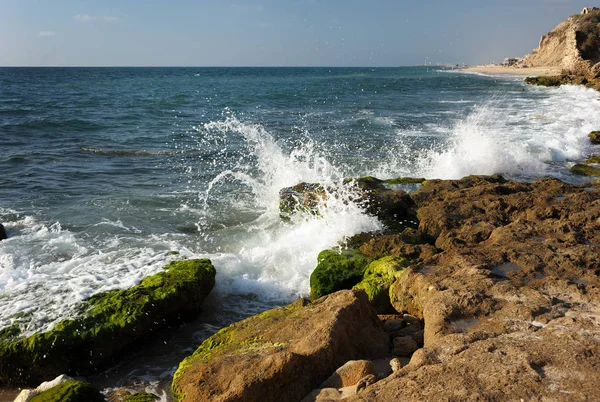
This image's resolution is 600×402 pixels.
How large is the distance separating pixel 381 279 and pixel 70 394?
3.23 m

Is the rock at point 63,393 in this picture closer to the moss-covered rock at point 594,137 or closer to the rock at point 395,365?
the rock at point 395,365

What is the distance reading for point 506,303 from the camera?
4094 millimetres

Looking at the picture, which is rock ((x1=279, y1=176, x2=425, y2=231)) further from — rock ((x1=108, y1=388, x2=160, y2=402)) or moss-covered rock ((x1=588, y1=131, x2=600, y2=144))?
moss-covered rock ((x1=588, y1=131, x2=600, y2=144))

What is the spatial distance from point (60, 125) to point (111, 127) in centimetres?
205

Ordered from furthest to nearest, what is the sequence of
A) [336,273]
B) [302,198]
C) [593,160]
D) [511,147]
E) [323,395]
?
[511,147] < [593,160] < [302,198] < [336,273] < [323,395]

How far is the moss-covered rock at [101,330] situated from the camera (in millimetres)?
4684

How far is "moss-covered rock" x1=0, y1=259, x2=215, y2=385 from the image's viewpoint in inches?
184

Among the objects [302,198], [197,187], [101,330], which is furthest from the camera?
[197,187]

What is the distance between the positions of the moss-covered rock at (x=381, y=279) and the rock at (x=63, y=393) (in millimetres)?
2741

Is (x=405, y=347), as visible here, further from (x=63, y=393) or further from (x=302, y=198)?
(x=302, y=198)

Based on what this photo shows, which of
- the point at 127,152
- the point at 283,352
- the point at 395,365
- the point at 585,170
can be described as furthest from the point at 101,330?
the point at 127,152

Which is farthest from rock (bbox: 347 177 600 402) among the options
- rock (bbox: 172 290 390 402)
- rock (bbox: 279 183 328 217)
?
rock (bbox: 279 183 328 217)

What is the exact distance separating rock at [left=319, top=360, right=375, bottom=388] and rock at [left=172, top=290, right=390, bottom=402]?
126 millimetres

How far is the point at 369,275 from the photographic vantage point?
18.8ft
